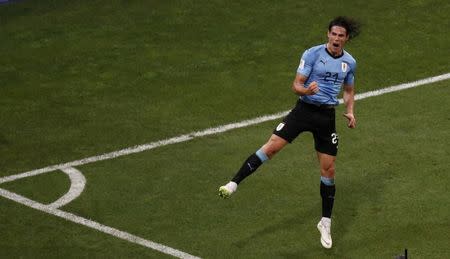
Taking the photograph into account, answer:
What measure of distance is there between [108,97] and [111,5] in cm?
413

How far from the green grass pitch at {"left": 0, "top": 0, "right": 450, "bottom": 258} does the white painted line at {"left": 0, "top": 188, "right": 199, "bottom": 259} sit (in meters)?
0.10

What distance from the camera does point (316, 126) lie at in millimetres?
12547

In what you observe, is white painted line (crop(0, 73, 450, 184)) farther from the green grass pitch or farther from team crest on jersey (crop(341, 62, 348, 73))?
team crest on jersey (crop(341, 62, 348, 73))

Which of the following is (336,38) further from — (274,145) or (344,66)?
(274,145)

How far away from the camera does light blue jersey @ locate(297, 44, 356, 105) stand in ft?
40.4

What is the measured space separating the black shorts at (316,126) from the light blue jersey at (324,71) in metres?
0.11

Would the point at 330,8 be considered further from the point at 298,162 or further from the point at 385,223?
the point at 385,223

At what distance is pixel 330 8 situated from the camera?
20.3 meters

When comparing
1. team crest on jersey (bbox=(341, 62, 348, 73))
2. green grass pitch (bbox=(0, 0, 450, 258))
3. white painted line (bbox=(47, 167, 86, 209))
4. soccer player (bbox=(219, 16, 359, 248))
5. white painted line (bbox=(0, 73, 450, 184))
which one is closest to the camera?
soccer player (bbox=(219, 16, 359, 248))

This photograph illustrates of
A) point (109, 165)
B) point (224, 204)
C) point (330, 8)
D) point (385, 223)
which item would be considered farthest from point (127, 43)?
point (385, 223)

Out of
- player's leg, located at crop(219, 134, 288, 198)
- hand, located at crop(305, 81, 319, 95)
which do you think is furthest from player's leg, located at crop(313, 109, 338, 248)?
hand, located at crop(305, 81, 319, 95)

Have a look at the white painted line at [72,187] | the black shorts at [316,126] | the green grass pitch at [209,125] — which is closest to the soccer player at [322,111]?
the black shorts at [316,126]

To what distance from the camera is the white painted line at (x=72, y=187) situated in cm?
1365

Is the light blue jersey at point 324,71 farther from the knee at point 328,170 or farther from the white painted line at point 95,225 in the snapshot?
the white painted line at point 95,225
